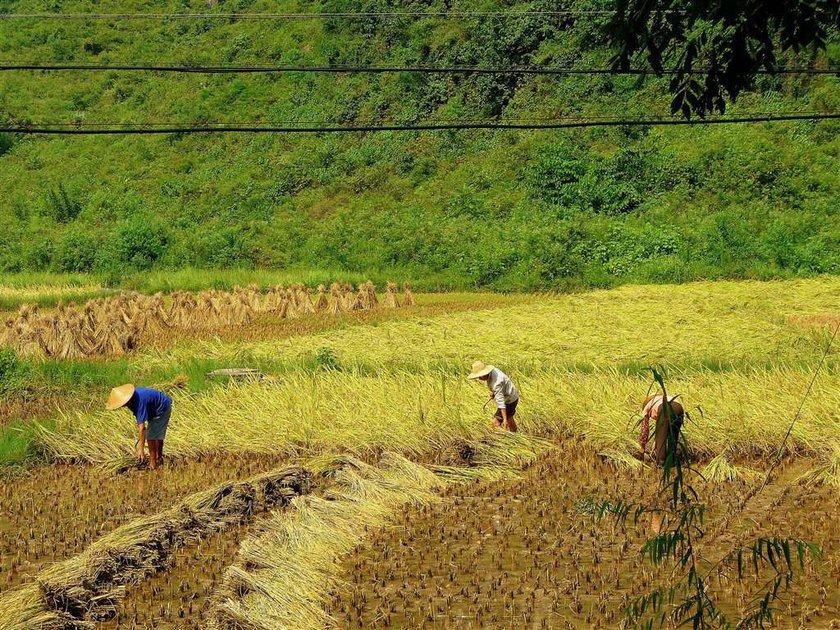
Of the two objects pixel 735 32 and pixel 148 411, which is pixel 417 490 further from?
pixel 735 32

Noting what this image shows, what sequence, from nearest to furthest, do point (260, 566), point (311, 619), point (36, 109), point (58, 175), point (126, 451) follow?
point (311, 619) < point (260, 566) < point (126, 451) < point (58, 175) < point (36, 109)

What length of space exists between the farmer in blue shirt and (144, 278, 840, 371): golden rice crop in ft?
13.3

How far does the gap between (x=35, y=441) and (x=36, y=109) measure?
39108 millimetres

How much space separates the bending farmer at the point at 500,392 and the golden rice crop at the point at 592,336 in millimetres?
3033

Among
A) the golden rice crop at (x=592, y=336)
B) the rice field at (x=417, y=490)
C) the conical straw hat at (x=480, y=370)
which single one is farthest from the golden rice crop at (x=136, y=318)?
the conical straw hat at (x=480, y=370)

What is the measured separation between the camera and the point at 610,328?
53.0 feet

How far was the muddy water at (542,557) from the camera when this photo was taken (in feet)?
18.7

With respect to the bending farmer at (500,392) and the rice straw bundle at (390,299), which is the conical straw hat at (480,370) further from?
the rice straw bundle at (390,299)

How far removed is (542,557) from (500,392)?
121 inches

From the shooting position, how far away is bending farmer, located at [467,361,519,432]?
31.1ft

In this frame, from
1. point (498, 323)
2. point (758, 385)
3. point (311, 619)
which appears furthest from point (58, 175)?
point (311, 619)

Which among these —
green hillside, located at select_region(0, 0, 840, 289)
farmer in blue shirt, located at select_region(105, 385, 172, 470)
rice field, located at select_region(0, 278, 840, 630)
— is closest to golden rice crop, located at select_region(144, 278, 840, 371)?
rice field, located at select_region(0, 278, 840, 630)

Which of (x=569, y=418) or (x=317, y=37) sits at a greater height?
(x=317, y=37)

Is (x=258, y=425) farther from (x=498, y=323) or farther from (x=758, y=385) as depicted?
(x=498, y=323)
